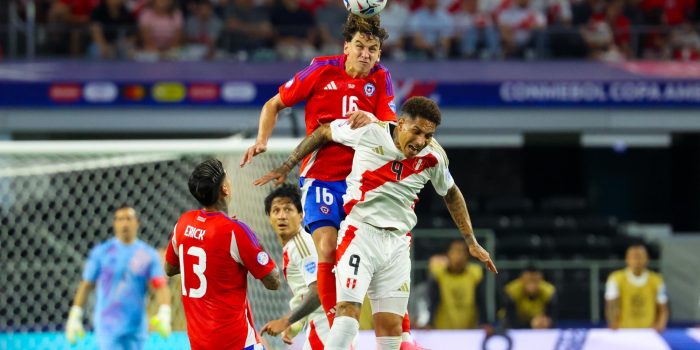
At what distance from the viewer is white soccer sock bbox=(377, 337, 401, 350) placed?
755cm

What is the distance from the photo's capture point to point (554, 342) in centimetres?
1011

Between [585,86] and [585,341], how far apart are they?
8.77m

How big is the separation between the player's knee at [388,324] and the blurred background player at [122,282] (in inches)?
152

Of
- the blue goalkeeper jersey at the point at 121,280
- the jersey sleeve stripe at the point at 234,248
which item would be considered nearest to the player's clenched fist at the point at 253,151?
the jersey sleeve stripe at the point at 234,248

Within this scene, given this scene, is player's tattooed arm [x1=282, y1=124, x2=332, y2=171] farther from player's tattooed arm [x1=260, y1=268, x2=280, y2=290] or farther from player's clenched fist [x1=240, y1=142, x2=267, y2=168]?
player's tattooed arm [x1=260, y1=268, x2=280, y2=290]

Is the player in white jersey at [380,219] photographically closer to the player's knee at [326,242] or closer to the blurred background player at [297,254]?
the player's knee at [326,242]

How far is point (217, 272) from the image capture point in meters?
7.29

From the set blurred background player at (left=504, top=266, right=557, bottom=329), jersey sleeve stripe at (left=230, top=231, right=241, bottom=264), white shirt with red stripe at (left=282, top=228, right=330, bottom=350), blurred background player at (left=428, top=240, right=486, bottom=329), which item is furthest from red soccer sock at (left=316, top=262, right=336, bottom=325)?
blurred background player at (left=504, top=266, right=557, bottom=329)

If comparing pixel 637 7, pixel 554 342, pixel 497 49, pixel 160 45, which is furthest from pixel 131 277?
pixel 637 7

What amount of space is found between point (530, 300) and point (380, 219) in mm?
7389

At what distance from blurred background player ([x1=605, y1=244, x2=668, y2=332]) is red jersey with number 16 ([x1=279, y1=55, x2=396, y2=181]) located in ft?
23.0

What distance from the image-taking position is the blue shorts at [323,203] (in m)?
7.89

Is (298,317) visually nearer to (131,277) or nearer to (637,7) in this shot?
(131,277)

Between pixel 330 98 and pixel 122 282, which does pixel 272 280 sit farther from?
pixel 122 282
